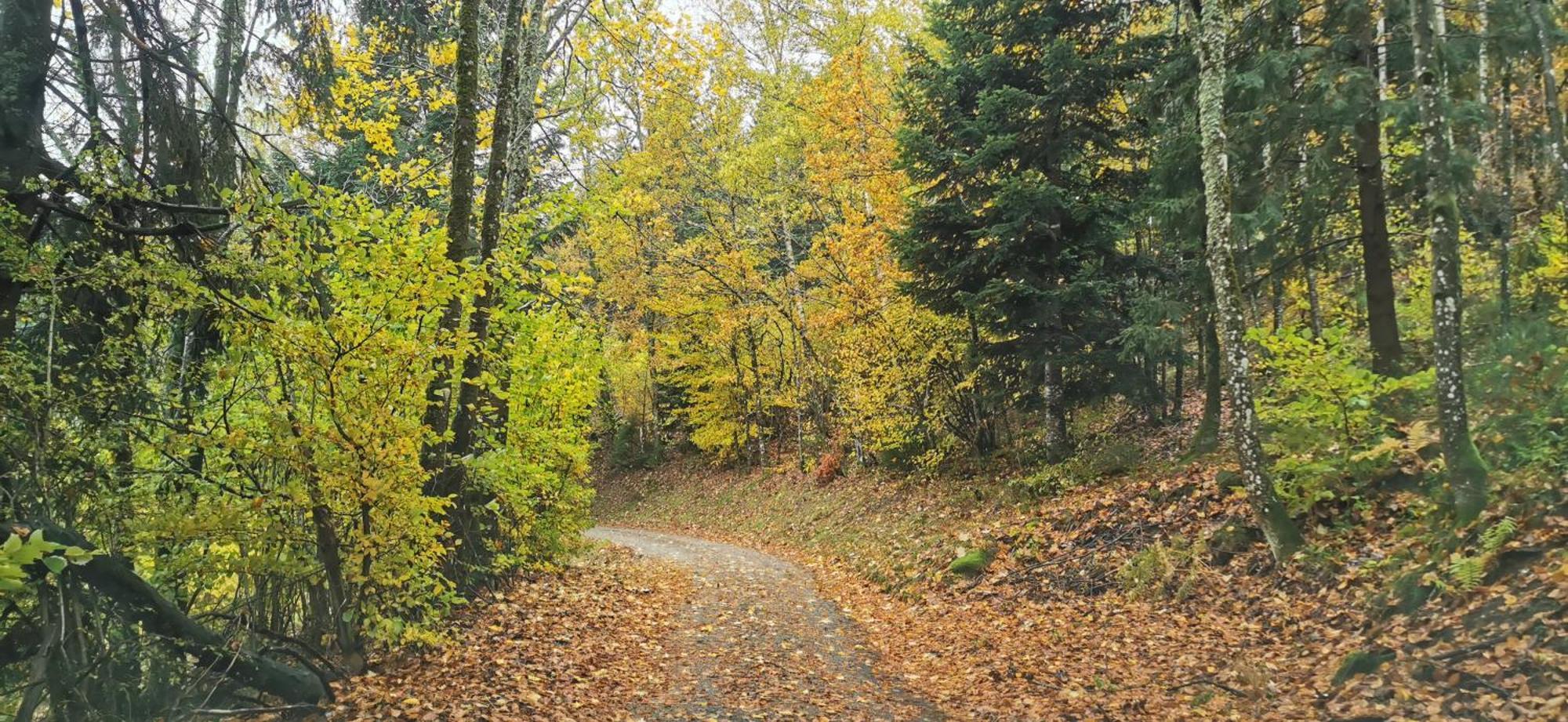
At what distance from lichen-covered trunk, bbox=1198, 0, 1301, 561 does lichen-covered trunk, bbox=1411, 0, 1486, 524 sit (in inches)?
63.1

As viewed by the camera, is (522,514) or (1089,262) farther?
(1089,262)

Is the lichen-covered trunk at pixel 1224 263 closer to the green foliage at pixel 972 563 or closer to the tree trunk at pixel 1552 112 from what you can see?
the green foliage at pixel 972 563

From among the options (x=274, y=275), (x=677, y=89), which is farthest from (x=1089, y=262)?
(x=274, y=275)

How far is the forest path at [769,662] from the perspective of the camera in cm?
695

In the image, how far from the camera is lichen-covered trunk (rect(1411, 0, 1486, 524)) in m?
6.65

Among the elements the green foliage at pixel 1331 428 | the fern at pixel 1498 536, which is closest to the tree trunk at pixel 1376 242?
the green foliage at pixel 1331 428

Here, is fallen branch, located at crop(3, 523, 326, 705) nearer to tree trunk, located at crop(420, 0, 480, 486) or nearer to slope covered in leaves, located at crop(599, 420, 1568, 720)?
tree trunk, located at crop(420, 0, 480, 486)

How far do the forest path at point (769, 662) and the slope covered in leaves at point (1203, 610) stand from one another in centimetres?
48

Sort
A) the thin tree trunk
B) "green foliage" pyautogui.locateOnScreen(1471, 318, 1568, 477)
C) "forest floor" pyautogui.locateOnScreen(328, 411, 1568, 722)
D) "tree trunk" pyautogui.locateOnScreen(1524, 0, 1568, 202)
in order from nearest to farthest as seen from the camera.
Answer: "forest floor" pyautogui.locateOnScreen(328, 411, 1568, 722) → "green foliage" pyautogui.locateOnScreen(1471, 318, 1568, 477) → "tree trunk" pyautogui.locateOnScreen(1524, 0, 1568, 202) → the thin tree trunk

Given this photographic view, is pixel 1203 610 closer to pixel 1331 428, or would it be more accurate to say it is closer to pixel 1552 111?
pixel 1331 428

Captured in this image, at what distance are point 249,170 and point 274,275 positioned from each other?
1.54 m

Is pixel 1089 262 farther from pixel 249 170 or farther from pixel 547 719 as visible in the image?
pixel 249 170

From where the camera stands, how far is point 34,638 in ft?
16.5

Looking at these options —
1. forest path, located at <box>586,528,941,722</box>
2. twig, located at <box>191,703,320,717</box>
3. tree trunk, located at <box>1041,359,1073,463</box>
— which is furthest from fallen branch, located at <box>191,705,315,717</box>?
tree trunk, located at <box>1041,359,1073,463</box>
